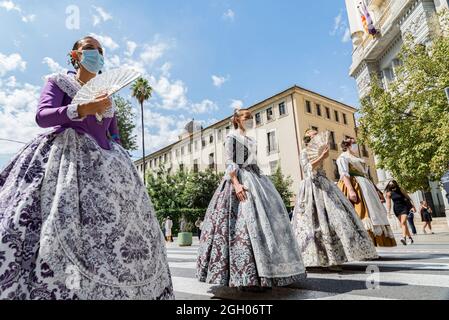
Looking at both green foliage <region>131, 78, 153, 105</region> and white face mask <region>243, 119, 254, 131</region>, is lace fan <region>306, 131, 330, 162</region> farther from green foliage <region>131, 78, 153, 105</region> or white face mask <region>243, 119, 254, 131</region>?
green foliage <region>131, 78, 153, 105</region>

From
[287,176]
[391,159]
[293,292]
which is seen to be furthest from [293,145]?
[293,292]

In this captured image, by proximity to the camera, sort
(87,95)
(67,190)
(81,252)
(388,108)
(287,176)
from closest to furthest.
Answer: (81,252)
(67,190)
(87,95)
(388,108)
(287,176)

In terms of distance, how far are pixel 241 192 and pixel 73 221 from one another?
1.88 metres

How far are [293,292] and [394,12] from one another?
22.5m

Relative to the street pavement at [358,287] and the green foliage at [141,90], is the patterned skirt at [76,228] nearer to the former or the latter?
the street pavement at [358,287]

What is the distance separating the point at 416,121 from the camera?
11445 mm

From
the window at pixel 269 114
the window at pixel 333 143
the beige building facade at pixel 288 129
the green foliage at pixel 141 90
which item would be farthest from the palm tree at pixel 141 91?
the window at pixel 333 143

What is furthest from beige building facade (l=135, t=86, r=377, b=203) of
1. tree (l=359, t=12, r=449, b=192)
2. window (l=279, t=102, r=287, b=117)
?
tree (l=359, t=12, r=449, b=192)

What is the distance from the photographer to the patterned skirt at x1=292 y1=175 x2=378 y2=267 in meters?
3.97

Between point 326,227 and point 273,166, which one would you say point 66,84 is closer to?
point 326,227

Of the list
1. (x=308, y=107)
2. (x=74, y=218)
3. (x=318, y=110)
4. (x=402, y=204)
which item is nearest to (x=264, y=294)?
(x=74, y=218)

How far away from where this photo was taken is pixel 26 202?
160 centimetres

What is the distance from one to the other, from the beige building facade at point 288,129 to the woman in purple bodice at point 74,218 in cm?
2622
